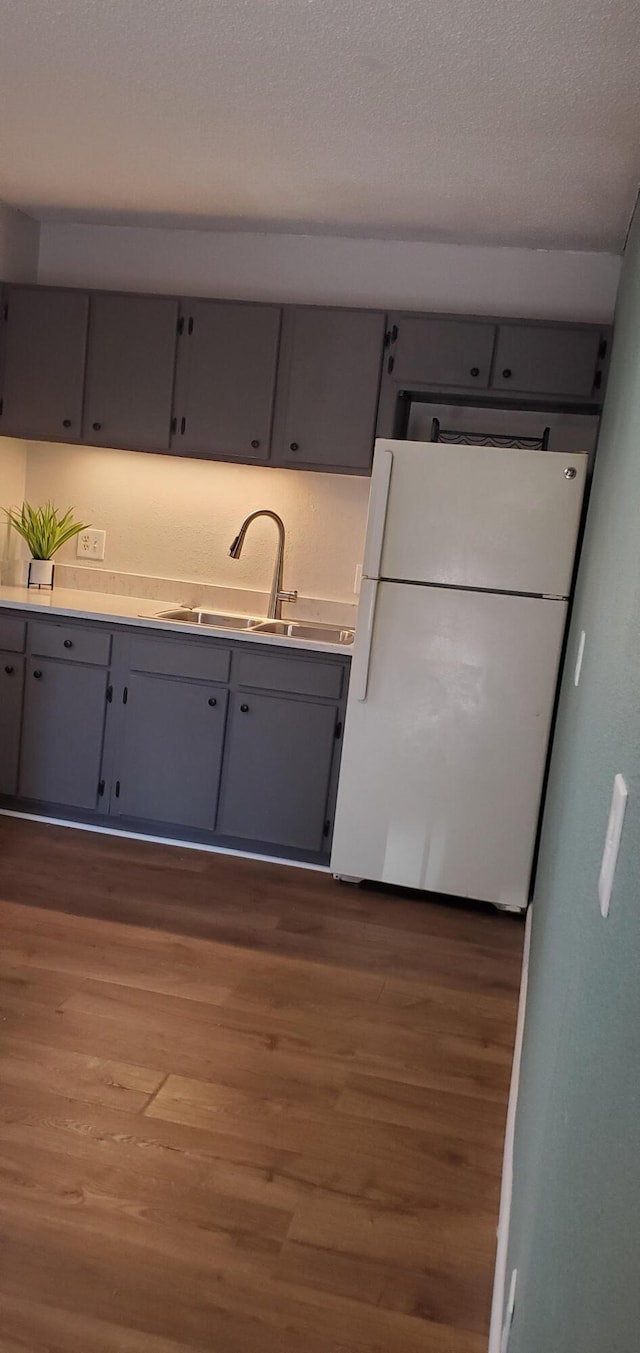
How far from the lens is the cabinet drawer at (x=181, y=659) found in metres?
3.79

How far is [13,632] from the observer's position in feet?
12.9

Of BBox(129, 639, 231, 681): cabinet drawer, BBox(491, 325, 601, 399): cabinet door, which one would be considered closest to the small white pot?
BBox(129, 639, 231, 681): cabinet drawer

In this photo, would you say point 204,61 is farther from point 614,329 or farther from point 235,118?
point 614,329

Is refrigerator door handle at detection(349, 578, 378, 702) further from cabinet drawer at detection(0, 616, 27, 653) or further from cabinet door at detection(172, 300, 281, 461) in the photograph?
cabinet drawer at detection(0, 616, 27, 653)

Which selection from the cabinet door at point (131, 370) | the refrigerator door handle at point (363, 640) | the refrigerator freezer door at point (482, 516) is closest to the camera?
the refrigerator freezer door at point (482, 516)

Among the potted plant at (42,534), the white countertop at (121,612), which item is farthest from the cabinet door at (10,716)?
the potted plant at (42,534)

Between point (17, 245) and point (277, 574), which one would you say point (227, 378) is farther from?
point (17, 245)

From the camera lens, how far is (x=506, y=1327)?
1.48m

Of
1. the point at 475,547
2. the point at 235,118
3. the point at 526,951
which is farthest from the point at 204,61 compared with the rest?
the point at 526,951

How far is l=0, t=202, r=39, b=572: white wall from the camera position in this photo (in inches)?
163

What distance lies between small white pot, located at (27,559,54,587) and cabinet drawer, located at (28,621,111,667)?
0.50 metres

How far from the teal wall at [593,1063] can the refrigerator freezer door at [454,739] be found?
168cm

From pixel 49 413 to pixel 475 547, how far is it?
185 cm

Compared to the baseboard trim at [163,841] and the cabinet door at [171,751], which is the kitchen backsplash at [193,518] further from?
the baseboard trim at [163,841]
